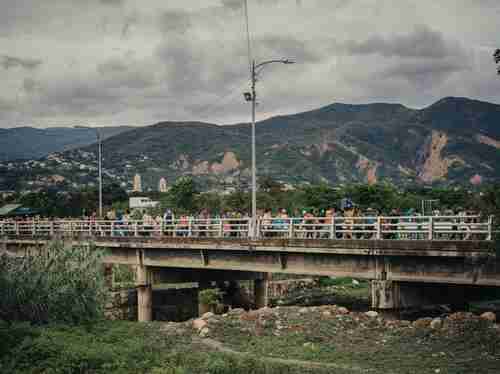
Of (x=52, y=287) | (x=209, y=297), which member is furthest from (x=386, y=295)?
(x=209, y=297)

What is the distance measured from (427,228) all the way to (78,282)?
43.1ft

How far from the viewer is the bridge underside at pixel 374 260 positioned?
884 inches

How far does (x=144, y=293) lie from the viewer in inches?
1503

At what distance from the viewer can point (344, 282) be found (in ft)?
183

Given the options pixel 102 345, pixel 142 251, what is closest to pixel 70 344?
pixel 102 345

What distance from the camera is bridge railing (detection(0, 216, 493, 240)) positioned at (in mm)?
24156

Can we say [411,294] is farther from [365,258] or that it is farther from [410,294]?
[365,258]

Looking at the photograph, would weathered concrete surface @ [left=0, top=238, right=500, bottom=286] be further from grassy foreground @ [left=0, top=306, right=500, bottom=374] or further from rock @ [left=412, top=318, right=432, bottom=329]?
grassy foreground @ [left=0, top=306, right=500, bottom=374]

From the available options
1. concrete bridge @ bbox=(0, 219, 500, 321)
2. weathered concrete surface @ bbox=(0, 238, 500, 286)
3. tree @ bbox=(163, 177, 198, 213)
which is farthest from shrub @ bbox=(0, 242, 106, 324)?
tree @ bbox=(163, 177, 198, 213)

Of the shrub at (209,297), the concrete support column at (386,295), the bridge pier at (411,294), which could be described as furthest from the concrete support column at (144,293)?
the concrete support column at (386,295)

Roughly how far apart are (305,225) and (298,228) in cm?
942

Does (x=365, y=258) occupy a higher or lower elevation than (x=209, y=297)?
higher

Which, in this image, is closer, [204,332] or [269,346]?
[269,346]

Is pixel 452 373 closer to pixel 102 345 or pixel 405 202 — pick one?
pixel 102 345
